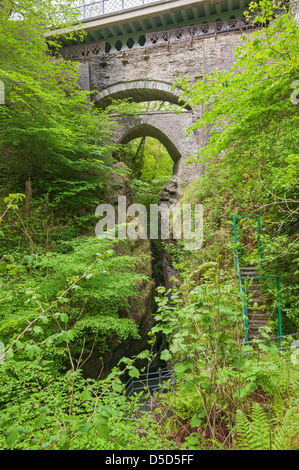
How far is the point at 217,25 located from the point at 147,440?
15.0 metres

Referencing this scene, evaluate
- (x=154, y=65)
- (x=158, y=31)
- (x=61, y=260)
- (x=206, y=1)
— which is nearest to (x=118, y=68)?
(x=154, y=65)

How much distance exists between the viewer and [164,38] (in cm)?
1185

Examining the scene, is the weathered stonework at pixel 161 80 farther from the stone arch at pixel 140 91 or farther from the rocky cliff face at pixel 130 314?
the rocky cliff face at pixel 130 314

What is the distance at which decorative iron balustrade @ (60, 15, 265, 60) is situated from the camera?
11.0m

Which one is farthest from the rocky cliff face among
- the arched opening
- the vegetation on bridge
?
the arched opening

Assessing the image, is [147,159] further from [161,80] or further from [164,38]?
[164,38]

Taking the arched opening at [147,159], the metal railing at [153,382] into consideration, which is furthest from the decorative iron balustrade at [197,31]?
the metal railing at [153,382]

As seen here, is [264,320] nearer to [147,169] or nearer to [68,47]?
[147,169]

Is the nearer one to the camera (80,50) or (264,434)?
(264,434)

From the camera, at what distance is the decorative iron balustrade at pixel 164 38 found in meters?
11.0

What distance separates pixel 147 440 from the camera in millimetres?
2197

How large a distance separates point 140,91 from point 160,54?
185 centimetres

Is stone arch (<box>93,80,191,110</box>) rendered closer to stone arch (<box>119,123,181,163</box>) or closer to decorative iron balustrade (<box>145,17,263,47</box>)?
stone arch (<box>119,123,181,163</box>)

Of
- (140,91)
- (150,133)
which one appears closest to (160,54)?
(140,91)
